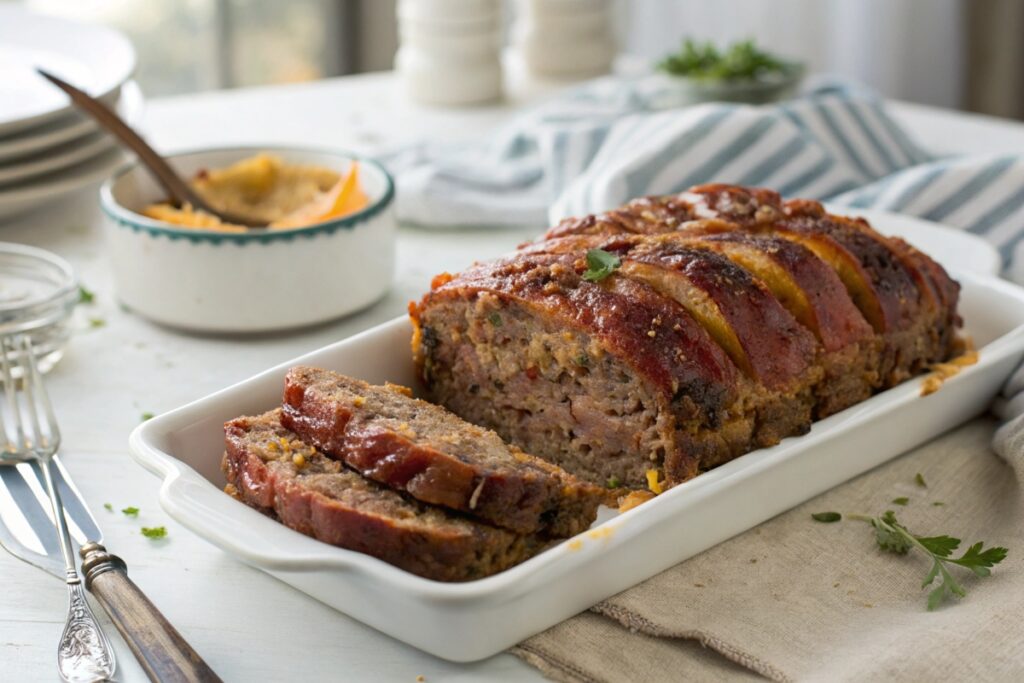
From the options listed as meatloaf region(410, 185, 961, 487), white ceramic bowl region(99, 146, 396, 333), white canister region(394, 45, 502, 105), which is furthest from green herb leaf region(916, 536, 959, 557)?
white canister region(394, 45, 502, 105)

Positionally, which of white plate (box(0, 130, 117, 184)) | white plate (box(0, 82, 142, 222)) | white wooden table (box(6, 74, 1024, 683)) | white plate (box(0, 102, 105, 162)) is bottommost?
white wooden table (box(6, 74, 1024, 683))

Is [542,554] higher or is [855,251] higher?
[855,251]

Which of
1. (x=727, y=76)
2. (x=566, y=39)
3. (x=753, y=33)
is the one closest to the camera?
(x=727, y=76)

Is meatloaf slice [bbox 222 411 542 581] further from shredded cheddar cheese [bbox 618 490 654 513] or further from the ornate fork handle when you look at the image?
the ornate fork handle

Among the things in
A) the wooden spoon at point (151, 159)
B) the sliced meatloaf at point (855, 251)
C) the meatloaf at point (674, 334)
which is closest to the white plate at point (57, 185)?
the wooden spoon at point (151, 159)

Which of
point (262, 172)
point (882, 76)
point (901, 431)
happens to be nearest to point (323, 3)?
point (882, 76)

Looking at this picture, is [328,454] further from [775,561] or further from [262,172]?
[262,172]

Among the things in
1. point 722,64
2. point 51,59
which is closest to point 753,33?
point 722,64

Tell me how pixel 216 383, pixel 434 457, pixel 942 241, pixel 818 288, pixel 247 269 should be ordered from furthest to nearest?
pixel 942 241 → pixel 247 269 → pixel 216 383 → pixel 818 288 → pixel 434 457

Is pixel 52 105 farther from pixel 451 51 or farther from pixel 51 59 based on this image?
pixel 451 51
